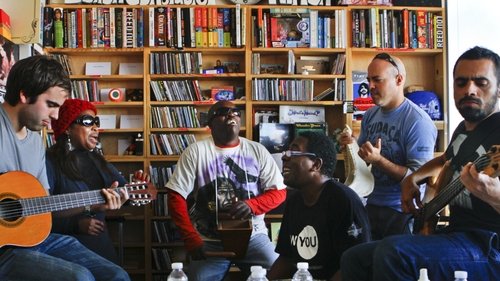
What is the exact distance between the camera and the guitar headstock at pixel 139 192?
3.39 m

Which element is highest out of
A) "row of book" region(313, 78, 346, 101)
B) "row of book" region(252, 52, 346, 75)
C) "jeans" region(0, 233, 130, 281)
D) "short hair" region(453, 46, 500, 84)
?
"row of book" region(252, 52, 346, 75)

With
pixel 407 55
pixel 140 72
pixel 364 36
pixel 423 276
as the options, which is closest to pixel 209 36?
pixel 140 72

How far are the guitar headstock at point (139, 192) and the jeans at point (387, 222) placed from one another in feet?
3.97

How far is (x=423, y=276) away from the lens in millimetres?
2211

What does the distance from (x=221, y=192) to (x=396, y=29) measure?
2.62 m

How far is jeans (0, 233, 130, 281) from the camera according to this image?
8.75 ft

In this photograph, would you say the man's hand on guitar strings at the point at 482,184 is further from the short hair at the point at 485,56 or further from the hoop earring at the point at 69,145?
the hoop earring at the point at 69,145

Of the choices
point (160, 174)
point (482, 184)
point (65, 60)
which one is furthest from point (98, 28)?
point (482, 184)

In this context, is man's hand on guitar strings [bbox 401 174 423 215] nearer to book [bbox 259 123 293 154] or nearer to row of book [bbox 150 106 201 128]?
book [bbox 259 123 293 154]

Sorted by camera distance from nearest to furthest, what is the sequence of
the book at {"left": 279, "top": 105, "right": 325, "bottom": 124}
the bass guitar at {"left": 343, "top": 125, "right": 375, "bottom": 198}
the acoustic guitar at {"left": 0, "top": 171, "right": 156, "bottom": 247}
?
the acoustic guitar at {"left": 0, "top": 171, "right": 156, "bottom": 247} < the bass guitar at {"left": 343, "top": 125, "right": 375, "bottom": 198} < the book at {"left": 279, "top": 105, "right": 325, "bottom": 124}

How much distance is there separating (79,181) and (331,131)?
106 inches

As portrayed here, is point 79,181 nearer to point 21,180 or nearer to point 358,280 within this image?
point 21,180

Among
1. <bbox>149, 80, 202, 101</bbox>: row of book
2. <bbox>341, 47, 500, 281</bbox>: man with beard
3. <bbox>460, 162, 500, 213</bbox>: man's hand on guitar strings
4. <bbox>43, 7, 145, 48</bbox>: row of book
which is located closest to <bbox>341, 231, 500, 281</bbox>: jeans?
<bbox>341, 47, 500, 281</bbox>: man with beard

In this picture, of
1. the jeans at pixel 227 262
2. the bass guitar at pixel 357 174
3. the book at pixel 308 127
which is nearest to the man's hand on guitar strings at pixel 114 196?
the jeans at pixel 227 262
